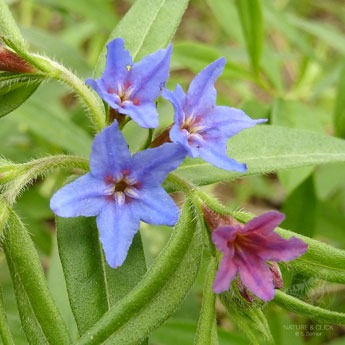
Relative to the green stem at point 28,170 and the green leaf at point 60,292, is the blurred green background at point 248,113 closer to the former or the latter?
the green leaf at point 60,292

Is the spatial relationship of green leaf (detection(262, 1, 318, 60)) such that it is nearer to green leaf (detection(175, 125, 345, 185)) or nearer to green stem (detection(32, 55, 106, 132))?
green leaf (detection(175, 125, 345, 185))

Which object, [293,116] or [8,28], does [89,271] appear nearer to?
[8,28]

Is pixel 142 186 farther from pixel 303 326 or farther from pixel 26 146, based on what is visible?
pixel 26 146

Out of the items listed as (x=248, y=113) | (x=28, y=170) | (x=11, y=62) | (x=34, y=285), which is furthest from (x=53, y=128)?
(x=34, y=285)

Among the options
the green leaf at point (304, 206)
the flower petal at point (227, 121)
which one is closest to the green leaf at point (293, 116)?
the green leaf at point (304, 206)

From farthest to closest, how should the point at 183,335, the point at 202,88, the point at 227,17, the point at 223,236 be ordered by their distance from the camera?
the point at 227,17
the point at 183,335
the point at 202,88
the point at 223,236

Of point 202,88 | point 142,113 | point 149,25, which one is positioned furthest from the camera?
point 149,25
